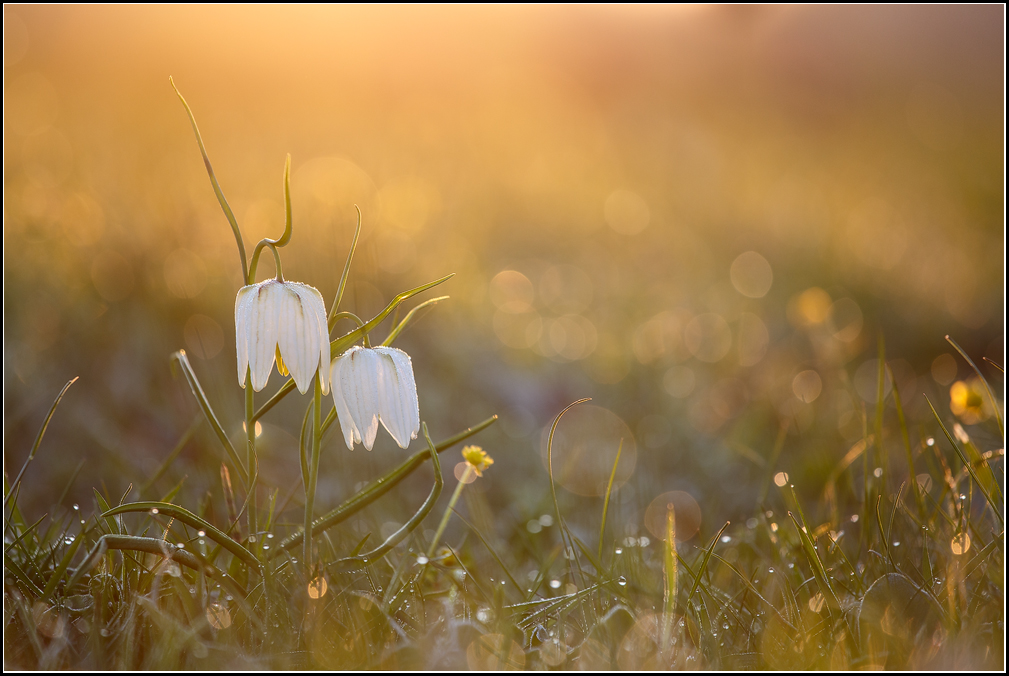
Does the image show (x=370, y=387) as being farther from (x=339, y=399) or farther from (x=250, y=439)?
(x=250, y=439)

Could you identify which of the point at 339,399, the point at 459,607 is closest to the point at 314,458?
the point at 339,399

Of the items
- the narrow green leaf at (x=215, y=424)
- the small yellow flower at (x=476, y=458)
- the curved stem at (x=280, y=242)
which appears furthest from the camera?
the small yellow flower at (x=476, y=458)

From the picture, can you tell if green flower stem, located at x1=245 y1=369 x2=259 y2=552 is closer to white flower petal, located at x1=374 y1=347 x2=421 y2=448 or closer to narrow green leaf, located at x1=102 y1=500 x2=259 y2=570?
narrow green leaf, located at x1=102 y1=500 x2=259 y2=570

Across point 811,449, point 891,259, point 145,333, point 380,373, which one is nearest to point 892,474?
point 811,449

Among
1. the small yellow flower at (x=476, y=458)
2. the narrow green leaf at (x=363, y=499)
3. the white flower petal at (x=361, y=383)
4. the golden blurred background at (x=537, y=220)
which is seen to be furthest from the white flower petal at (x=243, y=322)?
the golden blurred background at (x=537, y=220)

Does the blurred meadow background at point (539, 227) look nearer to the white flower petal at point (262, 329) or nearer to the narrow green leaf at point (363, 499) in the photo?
the narrow green leaf at point (363, 499)

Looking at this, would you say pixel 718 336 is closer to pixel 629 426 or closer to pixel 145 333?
pixel 629 426
